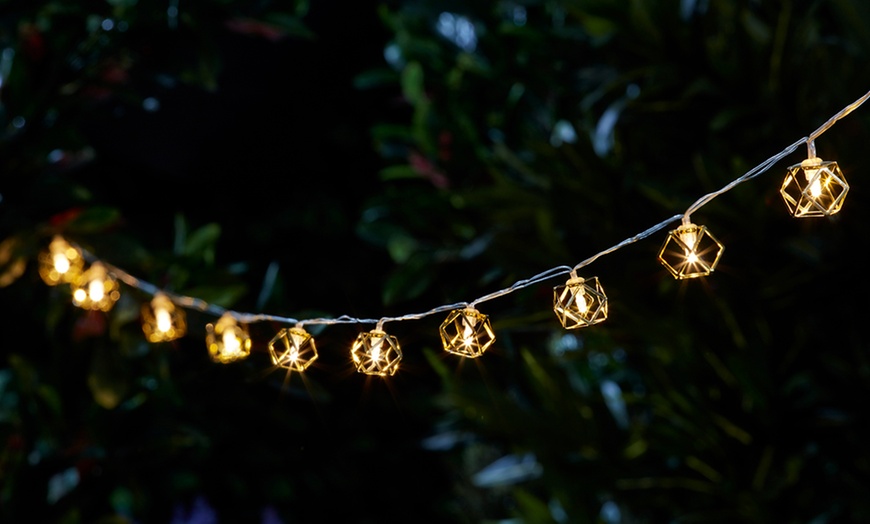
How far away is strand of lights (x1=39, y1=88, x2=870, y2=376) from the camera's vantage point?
1.76ft

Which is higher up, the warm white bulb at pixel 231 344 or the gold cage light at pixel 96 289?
the gold cage light at pixel 96 289

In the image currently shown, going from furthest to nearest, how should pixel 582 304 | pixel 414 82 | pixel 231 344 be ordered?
pixel 414 82 → pixel 231 344 → pixel 582 304

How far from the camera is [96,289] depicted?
1087 mm

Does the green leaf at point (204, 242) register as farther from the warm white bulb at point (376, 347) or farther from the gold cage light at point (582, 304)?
the gold cage light at point (582, 304)

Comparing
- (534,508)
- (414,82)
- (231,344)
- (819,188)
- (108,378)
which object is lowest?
(534,508)

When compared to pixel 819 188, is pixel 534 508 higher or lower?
lower

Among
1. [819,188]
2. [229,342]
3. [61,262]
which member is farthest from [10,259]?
[819,188]

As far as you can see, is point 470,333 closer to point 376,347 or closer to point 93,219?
point 376,347

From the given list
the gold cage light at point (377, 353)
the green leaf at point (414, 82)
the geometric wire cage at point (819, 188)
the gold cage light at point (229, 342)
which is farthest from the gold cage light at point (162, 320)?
the geometric wire cage at point (819, 188)

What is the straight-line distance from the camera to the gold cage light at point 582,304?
24.7 inches

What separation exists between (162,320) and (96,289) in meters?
0.13

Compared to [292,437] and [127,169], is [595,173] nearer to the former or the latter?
[292,437]

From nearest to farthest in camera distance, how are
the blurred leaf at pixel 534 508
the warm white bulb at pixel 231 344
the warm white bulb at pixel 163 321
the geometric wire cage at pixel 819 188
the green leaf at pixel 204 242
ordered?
the geometric wire cage at pixel 819 188 → the warm white bulb at pixel 231 344 → the warm white bulb at pixel 163 321 → the green leaf at pixel 204 242 → the blurred leaf at pixel 534 508

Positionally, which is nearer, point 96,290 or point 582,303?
point 582,303
